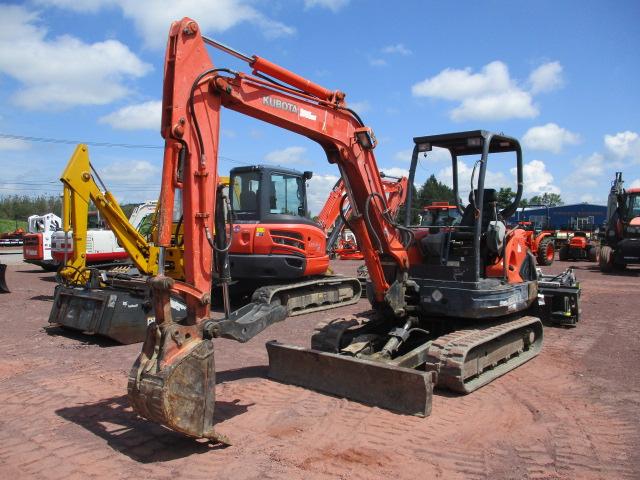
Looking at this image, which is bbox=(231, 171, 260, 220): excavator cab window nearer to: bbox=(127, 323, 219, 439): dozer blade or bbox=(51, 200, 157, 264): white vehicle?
bbox=(51, 200, 157, 264): white vehicle

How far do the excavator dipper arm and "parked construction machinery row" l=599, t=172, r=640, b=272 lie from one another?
1602 centimetres

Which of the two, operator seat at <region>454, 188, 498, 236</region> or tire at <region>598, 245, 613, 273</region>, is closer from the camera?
operator seat at <region>454, 188, 498, 236</region>

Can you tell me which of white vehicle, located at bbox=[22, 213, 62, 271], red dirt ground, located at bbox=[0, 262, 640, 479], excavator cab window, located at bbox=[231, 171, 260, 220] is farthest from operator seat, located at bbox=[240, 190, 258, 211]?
white vehicle, located at bbox=[22, 213, 62, 271]

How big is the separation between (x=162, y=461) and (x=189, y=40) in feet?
10.5

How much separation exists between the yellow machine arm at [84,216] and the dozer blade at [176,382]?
6286 mm

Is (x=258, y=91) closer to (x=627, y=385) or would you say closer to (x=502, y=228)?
(x=502, y=228)

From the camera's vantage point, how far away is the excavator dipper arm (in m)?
4.00

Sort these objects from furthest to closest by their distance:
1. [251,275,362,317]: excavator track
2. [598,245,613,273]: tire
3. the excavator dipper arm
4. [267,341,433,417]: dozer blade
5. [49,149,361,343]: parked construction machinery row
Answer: [598,245,613,273]: tire, [251,275,362,317]: excavator track, [49,149,361,343]: parked construction machinery row, [267,341,433,417]: dozer blade, the excavator dipper arm

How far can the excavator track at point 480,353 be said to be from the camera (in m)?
5.45

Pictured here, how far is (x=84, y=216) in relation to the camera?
402 inches

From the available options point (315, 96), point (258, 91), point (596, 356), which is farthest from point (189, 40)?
point (596, 356)

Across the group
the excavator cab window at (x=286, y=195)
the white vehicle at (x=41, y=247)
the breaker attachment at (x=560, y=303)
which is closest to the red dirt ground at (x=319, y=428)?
the breaker attachment at (x=560, y=303)

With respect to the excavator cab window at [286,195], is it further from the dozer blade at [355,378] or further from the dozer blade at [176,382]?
the dozer blade at [176,382]

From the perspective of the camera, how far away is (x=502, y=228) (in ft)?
21.3
